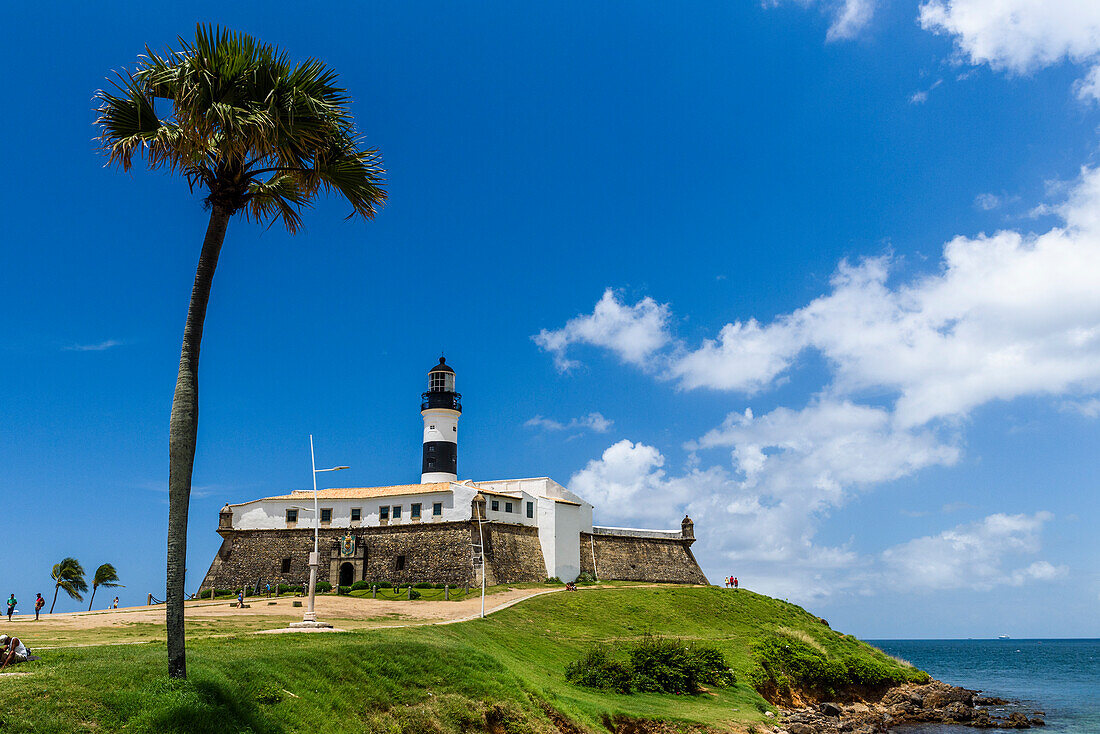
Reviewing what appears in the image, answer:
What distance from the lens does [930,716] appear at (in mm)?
40062

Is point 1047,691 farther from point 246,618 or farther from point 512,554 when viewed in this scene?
point 246,618

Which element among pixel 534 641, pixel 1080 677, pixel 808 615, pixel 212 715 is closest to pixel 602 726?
pixel 534 641

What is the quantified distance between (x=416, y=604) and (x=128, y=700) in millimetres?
31363

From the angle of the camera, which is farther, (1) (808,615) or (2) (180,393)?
(1) (808,615)

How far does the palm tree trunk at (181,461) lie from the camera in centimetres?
1355

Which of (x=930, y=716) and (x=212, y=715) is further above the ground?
(x=212, y=715)

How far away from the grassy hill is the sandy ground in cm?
270

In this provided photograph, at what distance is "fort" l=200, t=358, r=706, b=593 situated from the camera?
172 ft

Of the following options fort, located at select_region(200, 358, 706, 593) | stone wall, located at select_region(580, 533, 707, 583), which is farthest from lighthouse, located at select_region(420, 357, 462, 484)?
stone wall, located at select_region(580, 533, 707, 583)

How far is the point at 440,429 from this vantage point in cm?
6088

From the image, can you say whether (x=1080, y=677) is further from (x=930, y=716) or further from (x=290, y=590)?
(x=290, y=590)

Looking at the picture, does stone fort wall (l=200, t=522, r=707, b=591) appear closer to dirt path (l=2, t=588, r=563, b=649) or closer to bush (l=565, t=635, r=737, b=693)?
dirt path (l=2, t=588, r=563, b=649)

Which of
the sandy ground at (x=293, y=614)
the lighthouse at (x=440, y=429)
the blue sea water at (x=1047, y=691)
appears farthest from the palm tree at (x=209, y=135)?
the lighthouse at (x=440, y=429)

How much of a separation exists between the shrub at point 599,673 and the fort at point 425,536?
19.1 meters
